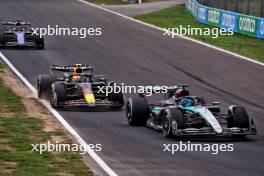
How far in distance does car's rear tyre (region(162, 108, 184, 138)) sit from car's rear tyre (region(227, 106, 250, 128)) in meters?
1.21

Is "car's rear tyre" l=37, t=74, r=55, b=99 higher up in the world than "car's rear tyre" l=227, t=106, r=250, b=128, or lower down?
lower down

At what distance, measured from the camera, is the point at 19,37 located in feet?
132

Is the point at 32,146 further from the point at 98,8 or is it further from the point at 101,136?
the point at 98,8

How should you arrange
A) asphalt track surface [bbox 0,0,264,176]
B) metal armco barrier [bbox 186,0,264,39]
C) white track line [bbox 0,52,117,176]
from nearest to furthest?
white track line [bbox 0,52,117,176] → asphalt track surface [bbox 0,0,264,176] → metal armco barrier [bbox 186,0,264,39]

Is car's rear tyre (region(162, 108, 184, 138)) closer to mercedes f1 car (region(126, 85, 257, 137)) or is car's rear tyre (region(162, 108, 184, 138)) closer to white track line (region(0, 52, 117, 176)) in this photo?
mercedes f1 car (region(126, 85, 257, 137))

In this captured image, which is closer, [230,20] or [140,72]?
[140,72]

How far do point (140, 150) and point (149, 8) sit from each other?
43.6 m

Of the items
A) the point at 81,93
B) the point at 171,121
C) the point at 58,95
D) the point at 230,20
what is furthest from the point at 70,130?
the point at 230,20

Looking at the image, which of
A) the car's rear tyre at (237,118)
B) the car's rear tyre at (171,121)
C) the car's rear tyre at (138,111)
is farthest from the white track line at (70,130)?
the car's rear tyre at (237,118)

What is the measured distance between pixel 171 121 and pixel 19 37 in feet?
70.2

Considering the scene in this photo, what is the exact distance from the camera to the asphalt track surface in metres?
17.3

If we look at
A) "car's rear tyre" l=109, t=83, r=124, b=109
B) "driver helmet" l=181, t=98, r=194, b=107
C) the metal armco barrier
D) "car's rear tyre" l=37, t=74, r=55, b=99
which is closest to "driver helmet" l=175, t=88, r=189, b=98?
"driver helmet" l=181, t=98, r=194, b=107

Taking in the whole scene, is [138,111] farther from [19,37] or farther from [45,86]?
[19,37]

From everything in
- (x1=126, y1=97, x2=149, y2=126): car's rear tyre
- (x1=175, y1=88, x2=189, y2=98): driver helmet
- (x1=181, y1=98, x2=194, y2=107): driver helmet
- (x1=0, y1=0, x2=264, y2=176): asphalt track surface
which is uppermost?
(x1=175, y1=88, x2=189, y2=98): driver helmet
